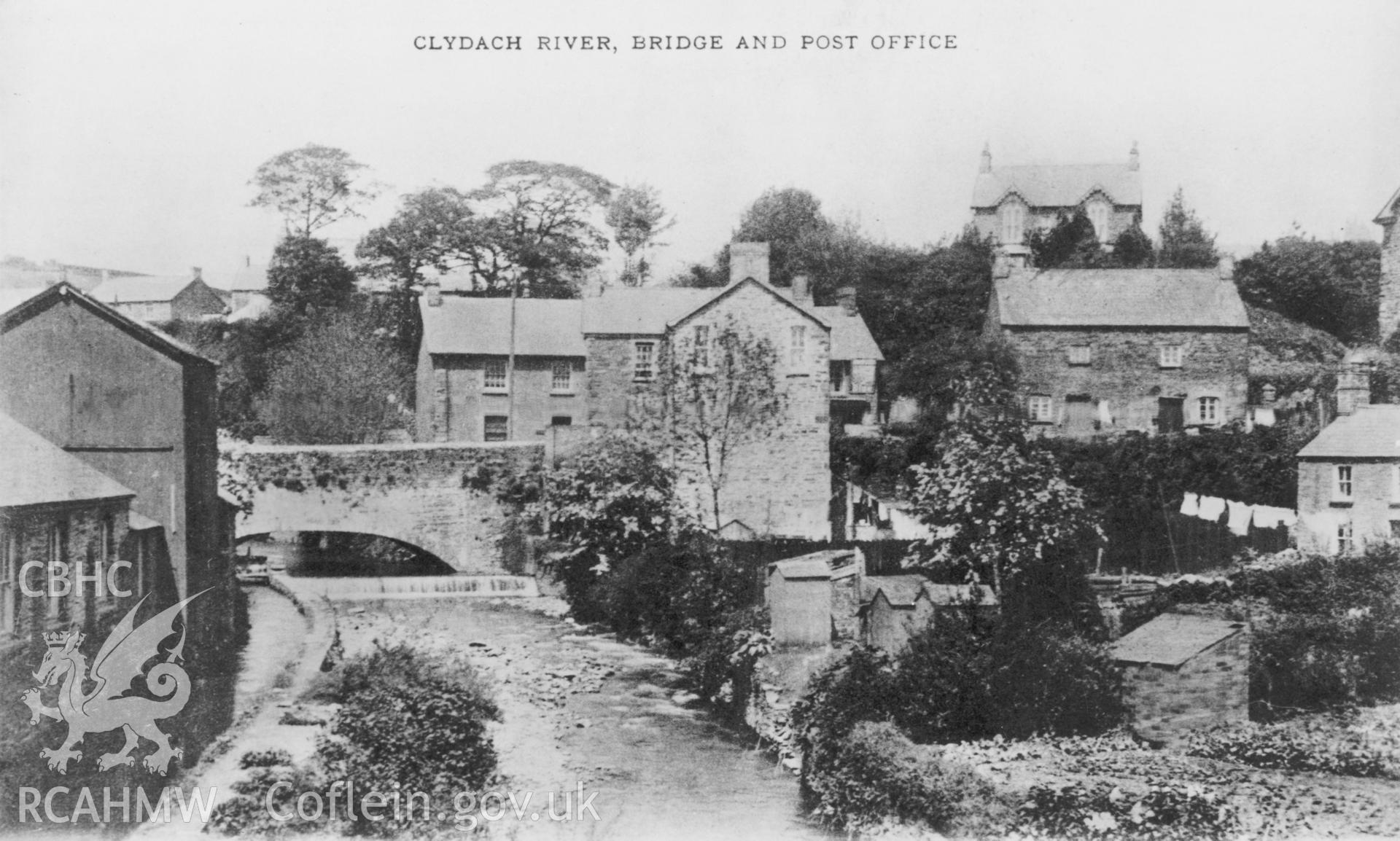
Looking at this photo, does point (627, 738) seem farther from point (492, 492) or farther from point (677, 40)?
point (677, 40)

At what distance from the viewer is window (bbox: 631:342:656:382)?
12.7m

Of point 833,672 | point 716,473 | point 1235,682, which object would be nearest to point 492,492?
Answer: point 716,473

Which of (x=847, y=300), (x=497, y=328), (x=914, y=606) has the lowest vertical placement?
(x=914, y=606)

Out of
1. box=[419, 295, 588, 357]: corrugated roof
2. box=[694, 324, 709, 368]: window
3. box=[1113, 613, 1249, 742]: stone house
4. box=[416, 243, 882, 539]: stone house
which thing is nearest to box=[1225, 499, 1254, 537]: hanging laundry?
box=[1113, 613, 1249, 742]: stone house

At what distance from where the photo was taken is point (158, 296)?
11039mm

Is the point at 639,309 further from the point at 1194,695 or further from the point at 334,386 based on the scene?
the point at 1194,695

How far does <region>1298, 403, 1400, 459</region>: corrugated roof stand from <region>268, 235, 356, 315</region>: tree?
406 inches

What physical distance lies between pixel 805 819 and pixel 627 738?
75.8 inches

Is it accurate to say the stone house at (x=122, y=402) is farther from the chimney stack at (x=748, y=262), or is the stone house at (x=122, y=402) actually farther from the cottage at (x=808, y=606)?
the chimney stack at (x=748, y=262)

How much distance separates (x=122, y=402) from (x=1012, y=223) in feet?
52.6

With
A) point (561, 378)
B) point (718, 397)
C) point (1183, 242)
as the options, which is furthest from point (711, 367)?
Result: point (1183, 242)

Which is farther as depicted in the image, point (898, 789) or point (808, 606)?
point (808, 606)

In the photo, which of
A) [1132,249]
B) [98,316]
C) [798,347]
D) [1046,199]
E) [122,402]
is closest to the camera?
[98,316]

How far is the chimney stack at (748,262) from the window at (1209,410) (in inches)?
234
